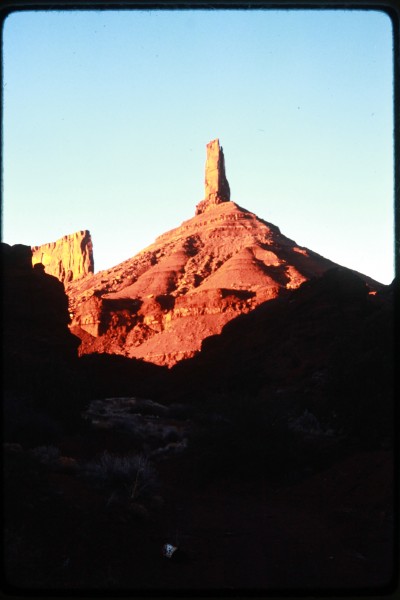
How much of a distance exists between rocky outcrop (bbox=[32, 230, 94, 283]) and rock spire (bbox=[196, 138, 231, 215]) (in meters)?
38.2

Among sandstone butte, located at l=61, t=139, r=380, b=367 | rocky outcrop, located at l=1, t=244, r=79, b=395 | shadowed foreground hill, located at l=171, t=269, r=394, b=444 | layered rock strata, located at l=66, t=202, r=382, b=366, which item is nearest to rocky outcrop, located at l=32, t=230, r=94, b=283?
sandstone butte, located at l=61, t=139, r=380, b=367

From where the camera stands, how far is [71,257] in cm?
15300

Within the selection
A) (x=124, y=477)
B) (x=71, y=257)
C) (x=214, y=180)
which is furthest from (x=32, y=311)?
(x=71, y=257)

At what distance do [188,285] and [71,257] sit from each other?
3088 inches

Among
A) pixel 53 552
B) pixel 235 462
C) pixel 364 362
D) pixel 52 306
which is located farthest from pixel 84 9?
pixel 52 306

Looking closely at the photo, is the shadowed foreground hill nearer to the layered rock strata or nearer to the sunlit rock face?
the sunlit rock face

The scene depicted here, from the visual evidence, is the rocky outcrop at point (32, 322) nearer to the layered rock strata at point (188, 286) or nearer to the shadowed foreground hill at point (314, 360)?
the shadowed foreground hill at point (314, 360)

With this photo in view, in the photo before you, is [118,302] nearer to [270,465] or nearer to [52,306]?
A: [52,306]

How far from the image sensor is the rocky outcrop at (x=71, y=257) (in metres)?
150

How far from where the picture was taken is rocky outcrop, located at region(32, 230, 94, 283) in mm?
149750

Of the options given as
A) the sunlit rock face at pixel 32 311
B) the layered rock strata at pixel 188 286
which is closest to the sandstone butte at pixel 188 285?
the layered rock strata at pixel 188 286

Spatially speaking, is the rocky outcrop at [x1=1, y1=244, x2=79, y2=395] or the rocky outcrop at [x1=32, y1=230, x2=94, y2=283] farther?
the rocky outcrop at [x1=32, y1=230, x2=94, y2=283]

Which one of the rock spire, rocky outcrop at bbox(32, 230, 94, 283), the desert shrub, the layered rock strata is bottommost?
the desert shrub

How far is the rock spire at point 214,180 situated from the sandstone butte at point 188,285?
9.88m
